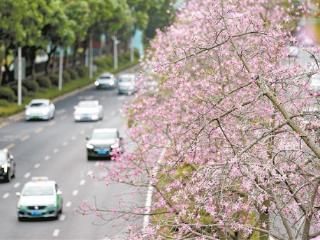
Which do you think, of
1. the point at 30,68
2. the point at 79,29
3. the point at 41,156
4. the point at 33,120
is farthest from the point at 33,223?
the point at 30,68

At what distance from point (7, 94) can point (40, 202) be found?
39.9 meters

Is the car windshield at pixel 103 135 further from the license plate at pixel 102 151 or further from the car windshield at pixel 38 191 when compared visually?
the car windshield at pixel 38 191

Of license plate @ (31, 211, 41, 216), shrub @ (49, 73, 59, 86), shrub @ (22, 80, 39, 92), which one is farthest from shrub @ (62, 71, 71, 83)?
license plate @ (31, 211, 41, 216)

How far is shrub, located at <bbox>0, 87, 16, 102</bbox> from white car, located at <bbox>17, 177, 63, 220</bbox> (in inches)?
1512

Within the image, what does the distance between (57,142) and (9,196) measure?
662 inches

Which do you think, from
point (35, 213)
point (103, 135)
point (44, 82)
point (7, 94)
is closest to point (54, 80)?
point (44, 82)

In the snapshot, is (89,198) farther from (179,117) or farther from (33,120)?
(33,120)

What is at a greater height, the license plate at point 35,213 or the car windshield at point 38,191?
the car windshield at point 38,191

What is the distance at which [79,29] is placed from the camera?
3482 inches

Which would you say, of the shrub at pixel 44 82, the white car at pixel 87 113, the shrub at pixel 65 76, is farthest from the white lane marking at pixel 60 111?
the shrub at pixel 65 76

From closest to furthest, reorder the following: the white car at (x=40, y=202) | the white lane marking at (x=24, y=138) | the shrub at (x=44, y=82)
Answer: the white car at (x=40, y=202), the white lane marking at (x=24, y=138), the shrub at (x=44, y=82)

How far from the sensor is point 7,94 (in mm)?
76438

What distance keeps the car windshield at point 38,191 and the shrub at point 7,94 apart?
3864 cm

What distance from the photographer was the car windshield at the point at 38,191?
3809cm
